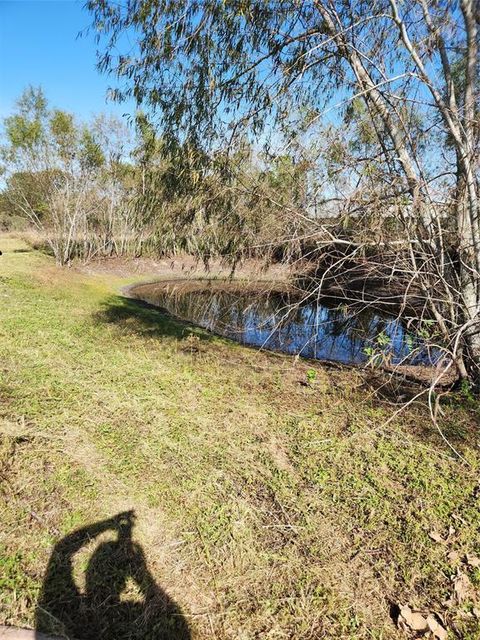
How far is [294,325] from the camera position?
7.40 metres

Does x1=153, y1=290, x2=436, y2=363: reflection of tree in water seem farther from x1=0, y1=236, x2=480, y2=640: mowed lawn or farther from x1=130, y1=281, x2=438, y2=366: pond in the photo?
x1=0, y1=236, x2=480, y2=640: mowed lawn

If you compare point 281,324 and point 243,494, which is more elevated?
point 281,324

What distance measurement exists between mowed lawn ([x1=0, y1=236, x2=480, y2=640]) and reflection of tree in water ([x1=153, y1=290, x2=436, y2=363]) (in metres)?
1.15

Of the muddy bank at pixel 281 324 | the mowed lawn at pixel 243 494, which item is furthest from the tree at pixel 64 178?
the mowed lawn at pixel 243 494

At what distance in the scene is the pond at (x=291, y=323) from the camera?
4676 mm

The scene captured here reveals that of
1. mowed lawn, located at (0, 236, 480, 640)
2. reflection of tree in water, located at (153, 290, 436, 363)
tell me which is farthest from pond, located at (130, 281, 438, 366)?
mowed lawn, located at (0, 236, 480, 640)

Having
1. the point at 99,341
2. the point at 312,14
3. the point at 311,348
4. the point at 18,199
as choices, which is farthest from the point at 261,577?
the point at 18,199

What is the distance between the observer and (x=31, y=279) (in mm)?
9625

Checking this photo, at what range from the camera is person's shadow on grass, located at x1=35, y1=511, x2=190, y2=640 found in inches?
69.0

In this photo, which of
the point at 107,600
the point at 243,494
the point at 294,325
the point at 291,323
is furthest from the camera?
the point at 294,325

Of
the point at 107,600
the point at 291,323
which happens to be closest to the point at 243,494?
the point at 107,600

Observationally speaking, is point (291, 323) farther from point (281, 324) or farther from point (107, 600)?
point (107, 600)

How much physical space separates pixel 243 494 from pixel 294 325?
196 inches

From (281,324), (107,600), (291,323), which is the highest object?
(281,324)
